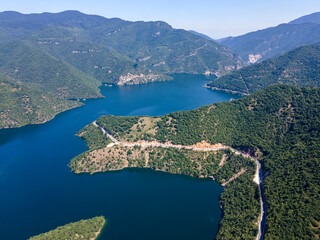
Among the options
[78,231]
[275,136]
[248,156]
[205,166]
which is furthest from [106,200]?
[275,136]

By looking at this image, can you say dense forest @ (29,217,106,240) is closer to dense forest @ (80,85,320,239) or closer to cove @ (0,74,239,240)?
cove @ (0,74,239,240)

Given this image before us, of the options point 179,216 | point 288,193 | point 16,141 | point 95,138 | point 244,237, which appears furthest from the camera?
point 16,141

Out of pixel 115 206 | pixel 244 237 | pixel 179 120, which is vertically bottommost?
pixel 115 206

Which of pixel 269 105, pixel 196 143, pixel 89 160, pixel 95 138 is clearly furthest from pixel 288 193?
pixel 95 138

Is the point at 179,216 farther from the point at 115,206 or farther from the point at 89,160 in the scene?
the point at 89,160

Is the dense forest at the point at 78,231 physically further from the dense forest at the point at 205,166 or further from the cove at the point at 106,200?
the dense forest at the point at 205,166

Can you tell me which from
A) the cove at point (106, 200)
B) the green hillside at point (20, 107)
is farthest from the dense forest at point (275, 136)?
the green hillside at point (20, 107)
